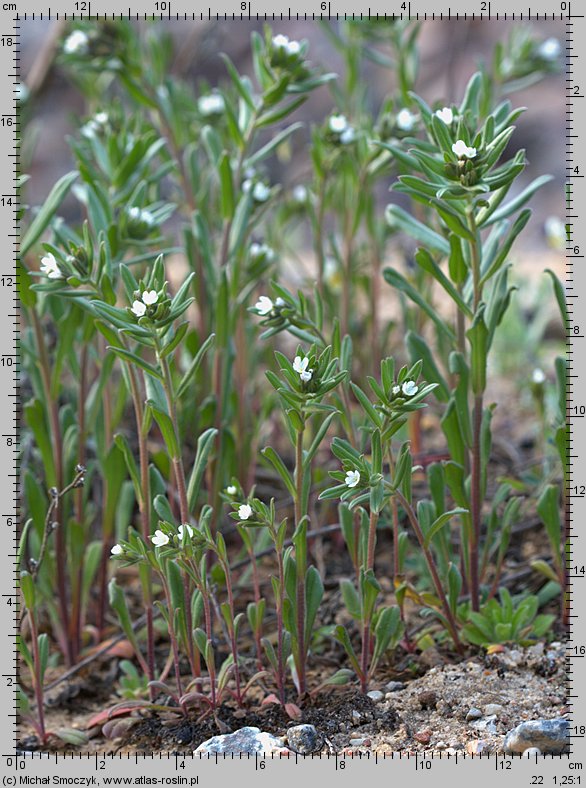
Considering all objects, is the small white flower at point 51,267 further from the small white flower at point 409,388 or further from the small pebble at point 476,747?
the small pebble at point 476,747

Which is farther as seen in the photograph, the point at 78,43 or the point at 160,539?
the point at 78,43

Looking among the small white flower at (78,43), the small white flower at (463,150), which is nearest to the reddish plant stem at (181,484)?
the small white flower at (463,150)

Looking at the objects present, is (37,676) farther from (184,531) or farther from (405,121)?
(405,121)

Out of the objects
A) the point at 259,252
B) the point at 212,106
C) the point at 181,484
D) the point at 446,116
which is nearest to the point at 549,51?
the point at 212,106

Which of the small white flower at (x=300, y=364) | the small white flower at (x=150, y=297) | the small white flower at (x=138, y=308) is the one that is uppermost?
the small white flower at (x=150, y=297)

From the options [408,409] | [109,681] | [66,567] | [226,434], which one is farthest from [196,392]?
[408,409]

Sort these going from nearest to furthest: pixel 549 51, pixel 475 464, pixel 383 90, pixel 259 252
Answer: pixel 475 464, pixel 259 252, pixel 549 51, pixel 383 90

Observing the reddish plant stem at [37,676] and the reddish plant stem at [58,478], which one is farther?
the reddish plant stem at [58,478]
